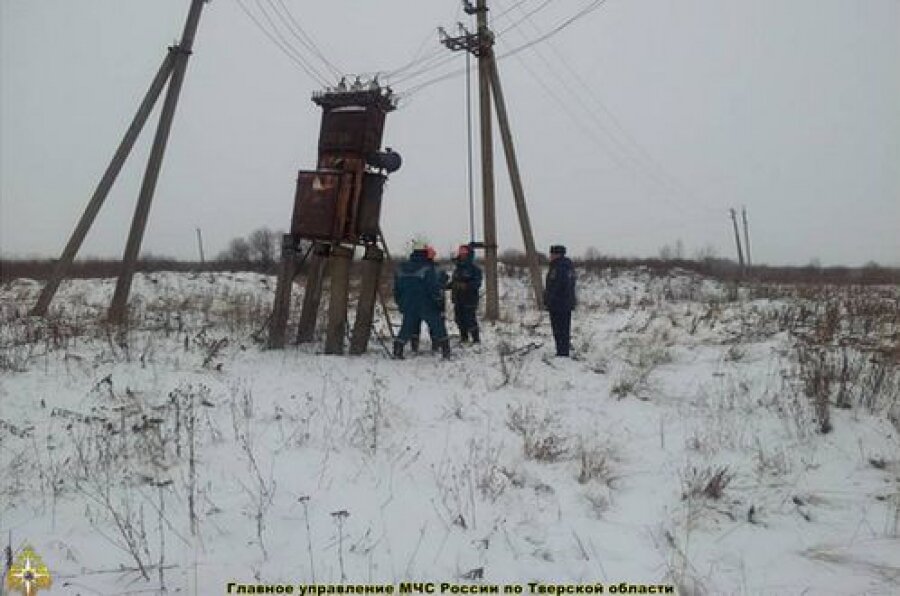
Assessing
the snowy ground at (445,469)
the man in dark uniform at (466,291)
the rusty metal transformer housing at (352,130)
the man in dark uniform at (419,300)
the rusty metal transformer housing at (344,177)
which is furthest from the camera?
the man in dark uniform at (466,291)

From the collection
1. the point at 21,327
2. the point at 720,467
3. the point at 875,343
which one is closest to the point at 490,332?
the point at 875,343

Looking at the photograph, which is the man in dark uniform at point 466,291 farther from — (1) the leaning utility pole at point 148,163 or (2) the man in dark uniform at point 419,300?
(1) the leaning utility pole at point 148,163

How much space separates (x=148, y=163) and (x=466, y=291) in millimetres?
6090

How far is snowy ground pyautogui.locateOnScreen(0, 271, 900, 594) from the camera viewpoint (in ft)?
12.0

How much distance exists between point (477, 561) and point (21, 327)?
936 centimetres

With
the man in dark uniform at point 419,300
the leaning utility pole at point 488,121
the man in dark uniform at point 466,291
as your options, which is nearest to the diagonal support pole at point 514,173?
the leaning utility pole at point 488,121

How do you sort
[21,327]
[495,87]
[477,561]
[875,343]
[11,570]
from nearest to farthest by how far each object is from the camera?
[11,570]
[477,561]
[875,343]
[21,327]
[495,87]

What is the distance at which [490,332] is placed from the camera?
1209 centimetres

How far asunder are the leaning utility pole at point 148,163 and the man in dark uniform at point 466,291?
5619mm

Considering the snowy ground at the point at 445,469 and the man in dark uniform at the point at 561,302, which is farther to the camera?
the man in dark uniform at the point at 561,302

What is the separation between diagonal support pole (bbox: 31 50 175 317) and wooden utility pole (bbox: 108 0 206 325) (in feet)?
0.59

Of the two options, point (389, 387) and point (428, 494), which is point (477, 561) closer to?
point (428, 494)

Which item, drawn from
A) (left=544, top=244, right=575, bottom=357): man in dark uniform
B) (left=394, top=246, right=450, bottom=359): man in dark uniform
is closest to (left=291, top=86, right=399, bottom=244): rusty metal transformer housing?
(left=394, top=246, right=450, bottom=359): man in dark uniform

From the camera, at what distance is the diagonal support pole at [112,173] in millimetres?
10680
